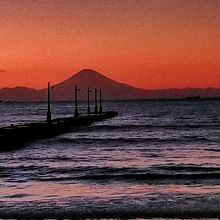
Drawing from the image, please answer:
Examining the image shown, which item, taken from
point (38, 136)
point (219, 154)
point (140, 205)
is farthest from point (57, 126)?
point (140, 205)

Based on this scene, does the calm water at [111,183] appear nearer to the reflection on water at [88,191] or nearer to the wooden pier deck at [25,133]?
the reflection on water at [88,191]

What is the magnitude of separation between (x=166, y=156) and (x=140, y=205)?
19.2 m

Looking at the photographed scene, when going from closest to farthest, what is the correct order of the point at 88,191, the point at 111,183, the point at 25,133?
the point at 88,191 → the point at 111,183 → the point at 25,133

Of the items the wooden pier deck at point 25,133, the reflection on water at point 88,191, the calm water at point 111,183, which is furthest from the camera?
the wooden pier deck at point 25,133

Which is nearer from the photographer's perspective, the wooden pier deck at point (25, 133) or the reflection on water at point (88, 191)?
the reflection on water at point (88, 191)

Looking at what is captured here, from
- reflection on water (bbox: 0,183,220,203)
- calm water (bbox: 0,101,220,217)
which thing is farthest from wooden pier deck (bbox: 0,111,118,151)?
reflection on water (bbox: 0,183,220,203)

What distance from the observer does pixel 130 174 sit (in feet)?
90.3

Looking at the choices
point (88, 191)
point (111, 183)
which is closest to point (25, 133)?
point (111, 183)

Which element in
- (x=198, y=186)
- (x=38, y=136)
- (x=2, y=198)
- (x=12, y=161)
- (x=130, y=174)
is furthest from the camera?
(x=38, y=136)

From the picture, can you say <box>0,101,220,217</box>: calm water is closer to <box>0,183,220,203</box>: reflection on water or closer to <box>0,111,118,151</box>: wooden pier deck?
<box>0,183,220,203</box>: reflection on water

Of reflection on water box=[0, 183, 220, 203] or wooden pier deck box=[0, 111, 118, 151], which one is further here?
wooden pier deck box=[0, 111, 118, 151]

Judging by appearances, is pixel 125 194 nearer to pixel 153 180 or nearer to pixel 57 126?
pixel 153 180

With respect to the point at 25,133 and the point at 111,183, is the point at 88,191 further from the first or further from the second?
the point at 25,133

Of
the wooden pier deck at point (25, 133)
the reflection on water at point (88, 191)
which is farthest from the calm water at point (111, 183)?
the wooden pier deck at point (25, 133)
